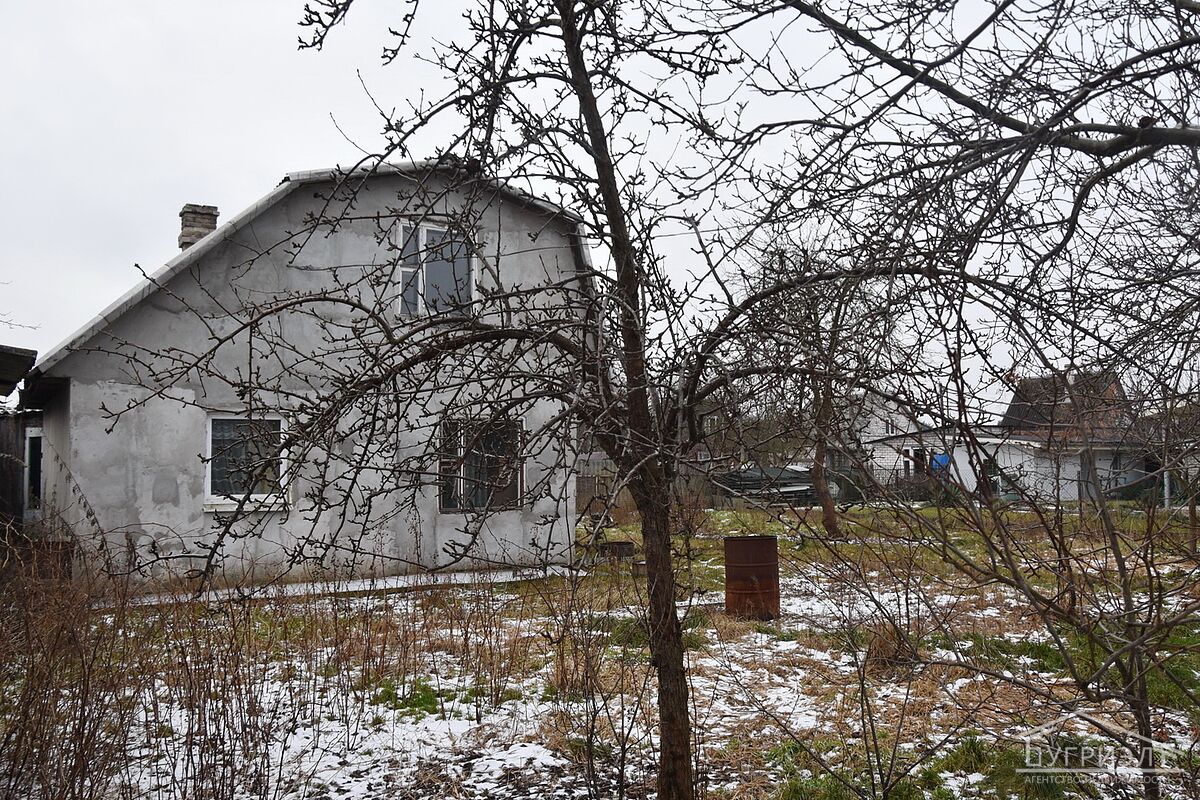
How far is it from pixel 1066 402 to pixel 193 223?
12.9m

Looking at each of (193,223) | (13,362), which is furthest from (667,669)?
(193,223)

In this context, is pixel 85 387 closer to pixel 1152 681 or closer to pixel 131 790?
pixel 131 790

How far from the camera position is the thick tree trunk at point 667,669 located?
370cm

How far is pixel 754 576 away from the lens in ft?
29.3

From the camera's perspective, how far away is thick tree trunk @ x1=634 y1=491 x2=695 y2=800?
12.1 ft

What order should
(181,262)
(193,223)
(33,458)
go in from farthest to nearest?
(33,458)
(193,223)
(181,262)

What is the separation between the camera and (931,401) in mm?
2656

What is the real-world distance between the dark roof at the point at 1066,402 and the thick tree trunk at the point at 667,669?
4.74 feet

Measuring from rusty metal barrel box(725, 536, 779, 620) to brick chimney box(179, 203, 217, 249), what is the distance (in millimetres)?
9538

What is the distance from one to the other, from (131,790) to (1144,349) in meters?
5.29

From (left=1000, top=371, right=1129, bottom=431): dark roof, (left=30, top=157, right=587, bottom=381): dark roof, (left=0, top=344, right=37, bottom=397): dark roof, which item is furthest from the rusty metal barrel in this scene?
(left=0, top=344, right=37, bottom=397): dark roof

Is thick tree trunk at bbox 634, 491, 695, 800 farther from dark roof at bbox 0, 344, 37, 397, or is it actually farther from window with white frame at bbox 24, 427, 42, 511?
window with white frame at bbox 24, 427, 42, 511

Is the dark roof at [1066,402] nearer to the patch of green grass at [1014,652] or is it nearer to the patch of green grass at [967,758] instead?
the patch of green grass at [967,758]

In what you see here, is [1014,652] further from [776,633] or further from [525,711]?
[525,711]
